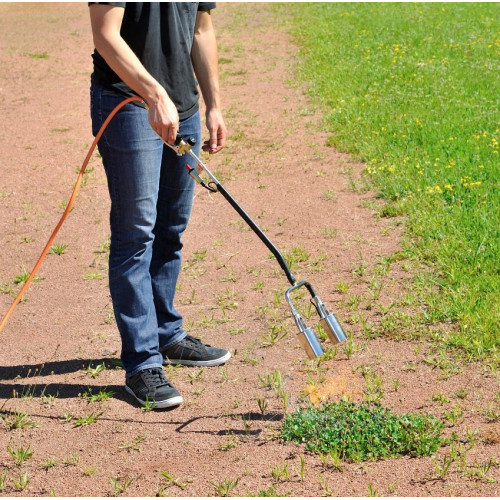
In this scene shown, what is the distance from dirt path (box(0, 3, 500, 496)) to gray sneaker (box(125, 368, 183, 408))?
0.06 metres

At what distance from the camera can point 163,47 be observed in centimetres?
336

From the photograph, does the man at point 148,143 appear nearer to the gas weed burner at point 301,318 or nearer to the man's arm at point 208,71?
the man's arm at point 208,71

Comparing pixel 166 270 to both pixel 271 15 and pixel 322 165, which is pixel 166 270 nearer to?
pixel 322 165

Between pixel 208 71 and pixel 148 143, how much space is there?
594 mm

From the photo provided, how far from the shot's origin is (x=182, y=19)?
3.43 meters

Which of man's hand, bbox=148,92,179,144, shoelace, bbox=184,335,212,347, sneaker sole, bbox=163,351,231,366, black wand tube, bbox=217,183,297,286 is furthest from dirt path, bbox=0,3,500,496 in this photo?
man's hand, bbox=148,92,179,144

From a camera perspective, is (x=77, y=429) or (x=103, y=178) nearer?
(x=77, y=429)

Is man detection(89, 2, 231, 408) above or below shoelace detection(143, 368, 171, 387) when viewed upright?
above

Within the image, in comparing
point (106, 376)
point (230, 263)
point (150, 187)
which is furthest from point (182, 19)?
point (230, 263)

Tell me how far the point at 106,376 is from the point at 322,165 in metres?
3.81

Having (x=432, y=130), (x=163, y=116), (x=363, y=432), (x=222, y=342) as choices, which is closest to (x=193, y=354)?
(x=222, y=342)

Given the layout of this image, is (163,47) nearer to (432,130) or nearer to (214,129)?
(214,129)

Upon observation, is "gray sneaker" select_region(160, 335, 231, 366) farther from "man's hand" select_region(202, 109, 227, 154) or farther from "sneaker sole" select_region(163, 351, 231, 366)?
"man's hand" select_region(202, 109, 227, 154)

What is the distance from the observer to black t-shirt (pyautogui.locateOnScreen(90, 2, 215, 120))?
324 cm
